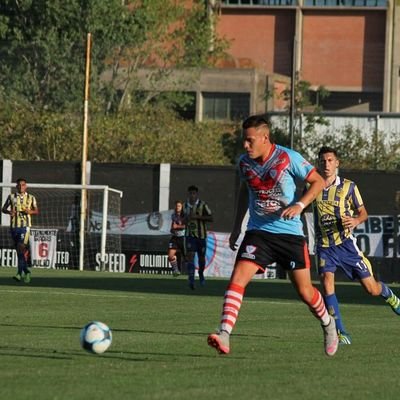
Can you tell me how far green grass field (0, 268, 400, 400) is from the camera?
30.3 ft

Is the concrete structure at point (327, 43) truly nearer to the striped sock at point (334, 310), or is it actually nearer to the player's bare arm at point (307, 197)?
the striped sock at point (334, 310)

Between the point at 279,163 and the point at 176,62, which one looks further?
the point at 176,62

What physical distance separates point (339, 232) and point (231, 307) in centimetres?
381

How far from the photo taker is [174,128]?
62.5 m

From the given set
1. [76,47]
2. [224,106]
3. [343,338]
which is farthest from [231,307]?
[224,106]

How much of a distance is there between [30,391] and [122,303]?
38.2 feet

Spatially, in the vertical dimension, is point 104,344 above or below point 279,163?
below

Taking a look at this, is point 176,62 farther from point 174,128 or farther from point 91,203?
point 91,203

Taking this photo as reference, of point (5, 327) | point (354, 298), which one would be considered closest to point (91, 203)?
point (354, 298)

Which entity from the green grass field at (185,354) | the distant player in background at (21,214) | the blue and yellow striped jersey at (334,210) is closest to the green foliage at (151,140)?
the distant player in background at (21,214)

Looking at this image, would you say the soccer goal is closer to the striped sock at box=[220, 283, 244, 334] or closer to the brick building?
the striped sock at box=[220, 283, 244, 334]

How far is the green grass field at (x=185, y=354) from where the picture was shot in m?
9.23

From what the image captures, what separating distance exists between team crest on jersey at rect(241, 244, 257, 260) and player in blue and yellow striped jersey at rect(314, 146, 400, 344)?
2957mm

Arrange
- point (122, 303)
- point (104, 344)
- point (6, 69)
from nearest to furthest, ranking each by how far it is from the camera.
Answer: point (104, 344) < point (122, 303) < point (6, 69)
